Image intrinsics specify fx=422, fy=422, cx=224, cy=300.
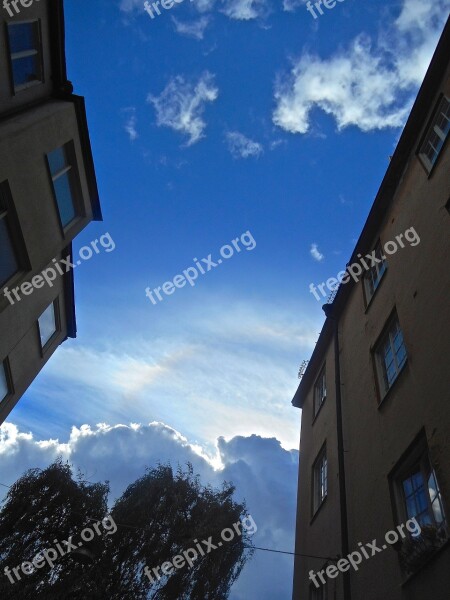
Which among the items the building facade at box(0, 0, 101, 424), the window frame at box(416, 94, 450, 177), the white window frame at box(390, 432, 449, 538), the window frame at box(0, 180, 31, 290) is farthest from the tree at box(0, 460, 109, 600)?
the window frame at box(416, 94, 450, 177)

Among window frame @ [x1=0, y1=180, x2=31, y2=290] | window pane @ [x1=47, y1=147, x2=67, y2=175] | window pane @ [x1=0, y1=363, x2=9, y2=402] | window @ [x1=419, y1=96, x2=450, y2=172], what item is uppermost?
window @ [x1=419, y1=96, x2=450, y2=172]

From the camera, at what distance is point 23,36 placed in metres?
9.18

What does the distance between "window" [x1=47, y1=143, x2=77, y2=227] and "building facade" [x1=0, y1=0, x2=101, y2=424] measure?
2 cm

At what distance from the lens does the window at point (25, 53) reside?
888 cm

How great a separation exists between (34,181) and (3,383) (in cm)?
534

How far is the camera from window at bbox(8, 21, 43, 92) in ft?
29.1

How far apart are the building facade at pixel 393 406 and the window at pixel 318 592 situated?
0.11ft

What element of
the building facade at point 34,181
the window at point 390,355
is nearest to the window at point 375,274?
the window at point 390,355

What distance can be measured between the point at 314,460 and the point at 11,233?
10.2 m

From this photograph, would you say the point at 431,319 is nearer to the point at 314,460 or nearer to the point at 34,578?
the point at 314,460

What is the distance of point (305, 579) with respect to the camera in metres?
10.6

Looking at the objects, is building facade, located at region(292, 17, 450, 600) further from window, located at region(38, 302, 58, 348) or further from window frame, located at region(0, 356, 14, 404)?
window, located at region(38, 302, 58, 348)

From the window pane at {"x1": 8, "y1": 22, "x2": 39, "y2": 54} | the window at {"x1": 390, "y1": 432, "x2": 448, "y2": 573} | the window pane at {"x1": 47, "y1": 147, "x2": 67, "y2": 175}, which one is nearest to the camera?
the window at {"x1": 390, "y1": 432, "x2": 448, "y2": 573}

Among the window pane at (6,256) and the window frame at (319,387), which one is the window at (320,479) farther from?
the window pane at (6,256)
